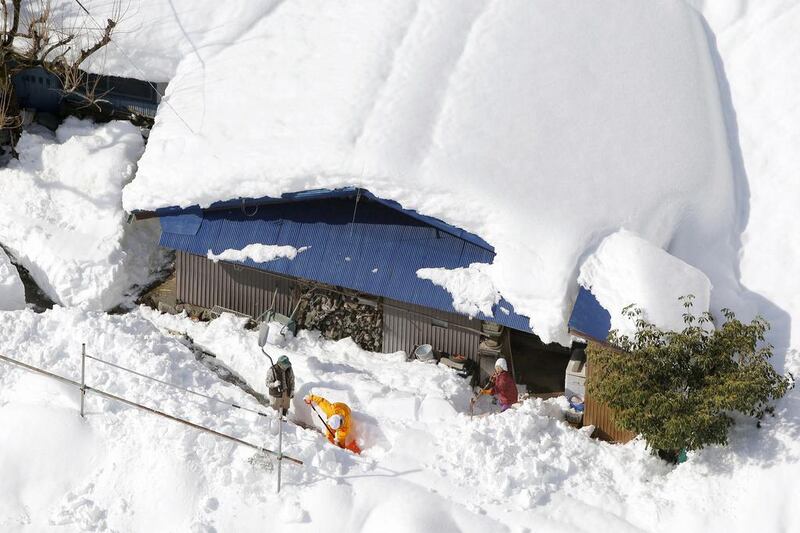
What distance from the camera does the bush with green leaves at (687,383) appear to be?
43.5 feet

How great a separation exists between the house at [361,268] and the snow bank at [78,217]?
1.44m

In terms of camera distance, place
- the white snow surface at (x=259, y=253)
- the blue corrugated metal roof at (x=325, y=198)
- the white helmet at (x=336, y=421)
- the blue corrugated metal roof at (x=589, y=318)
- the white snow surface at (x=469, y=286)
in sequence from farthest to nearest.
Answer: the white snow surface at (x=259, y=253) → the blue corrugated metal roof at (x=325, y=198) → the white snow surface at (x=469, y=286) → the blue corrugated metal roof at (x=589, y=318) → the white helmet at (x=336, y=421)

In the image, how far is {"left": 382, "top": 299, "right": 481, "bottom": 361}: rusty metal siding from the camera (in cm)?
1773

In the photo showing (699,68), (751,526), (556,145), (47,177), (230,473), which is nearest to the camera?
(751,526)

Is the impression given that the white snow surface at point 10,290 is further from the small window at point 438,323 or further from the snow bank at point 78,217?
the small window at point 438,323

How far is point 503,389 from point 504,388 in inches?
1.0

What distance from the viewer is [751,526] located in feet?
43.9

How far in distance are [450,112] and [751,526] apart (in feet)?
30.0

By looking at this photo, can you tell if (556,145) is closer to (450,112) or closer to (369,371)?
(450,112)

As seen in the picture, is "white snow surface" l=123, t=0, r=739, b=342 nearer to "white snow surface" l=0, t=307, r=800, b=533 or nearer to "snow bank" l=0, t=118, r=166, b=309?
"snow bank" l=0, t=118, r=166, b=309

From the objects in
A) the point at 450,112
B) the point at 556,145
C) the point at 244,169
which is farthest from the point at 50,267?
the point at 556,145

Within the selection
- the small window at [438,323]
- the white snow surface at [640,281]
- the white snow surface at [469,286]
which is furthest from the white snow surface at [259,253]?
the white snow surface at [640,281]

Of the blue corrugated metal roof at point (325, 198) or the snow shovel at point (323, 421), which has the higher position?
the blue corrugated metal roof at point (325, 198)

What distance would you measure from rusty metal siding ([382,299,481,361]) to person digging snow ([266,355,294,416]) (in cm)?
311
